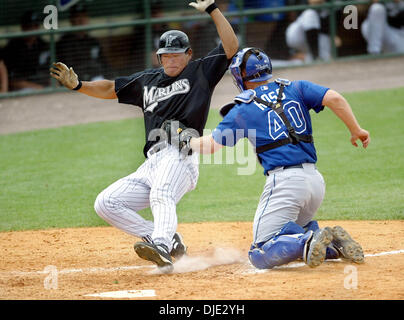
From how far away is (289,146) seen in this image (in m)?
4.98

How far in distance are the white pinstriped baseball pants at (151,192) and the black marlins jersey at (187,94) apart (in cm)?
23

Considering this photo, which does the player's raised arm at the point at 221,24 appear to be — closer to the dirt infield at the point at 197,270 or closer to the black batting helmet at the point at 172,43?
the black batting helmet at the point at 172,43

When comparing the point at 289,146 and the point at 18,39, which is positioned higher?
the point at 18,39

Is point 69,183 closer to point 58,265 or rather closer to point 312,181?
point 58,265

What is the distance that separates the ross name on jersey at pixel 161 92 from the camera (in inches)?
221

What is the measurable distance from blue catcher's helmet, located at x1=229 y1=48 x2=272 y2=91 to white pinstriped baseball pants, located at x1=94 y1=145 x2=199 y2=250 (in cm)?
80

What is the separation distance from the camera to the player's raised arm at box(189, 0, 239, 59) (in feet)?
17.6

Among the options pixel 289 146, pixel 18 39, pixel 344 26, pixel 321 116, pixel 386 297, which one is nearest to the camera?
pixel 386 297

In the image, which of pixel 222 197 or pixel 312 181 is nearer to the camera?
pixel 312 181

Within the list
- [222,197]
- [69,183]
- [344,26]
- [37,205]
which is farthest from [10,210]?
[344,26]

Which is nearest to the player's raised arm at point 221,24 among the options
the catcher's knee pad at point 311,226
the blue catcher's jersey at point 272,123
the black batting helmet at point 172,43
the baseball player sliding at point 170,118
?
the baseball player sliding at point 170,118

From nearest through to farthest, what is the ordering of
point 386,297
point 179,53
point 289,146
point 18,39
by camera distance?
point 386,297, point 289,146, point 179,53, point 18,39

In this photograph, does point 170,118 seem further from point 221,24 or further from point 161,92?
point 221,24

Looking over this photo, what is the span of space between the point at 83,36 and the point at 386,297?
10399 millimetres
